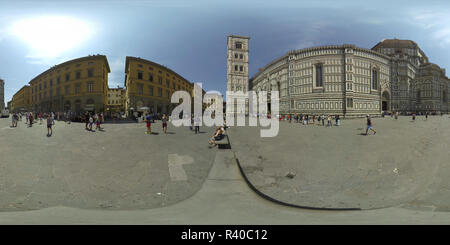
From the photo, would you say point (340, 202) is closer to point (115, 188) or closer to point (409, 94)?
point (115, 188)

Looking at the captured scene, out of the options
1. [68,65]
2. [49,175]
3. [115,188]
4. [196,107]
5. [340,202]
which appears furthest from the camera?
[196,107]

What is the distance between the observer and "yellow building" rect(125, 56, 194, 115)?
535cm

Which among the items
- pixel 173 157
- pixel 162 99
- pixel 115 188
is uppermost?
pixel 162 99

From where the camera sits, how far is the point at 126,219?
9.98 feet

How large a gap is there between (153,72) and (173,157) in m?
2.96

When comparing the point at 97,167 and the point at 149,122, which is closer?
the point at 97,167

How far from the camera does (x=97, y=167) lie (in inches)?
184

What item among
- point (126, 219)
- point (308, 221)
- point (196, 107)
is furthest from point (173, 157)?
point (308, 221)

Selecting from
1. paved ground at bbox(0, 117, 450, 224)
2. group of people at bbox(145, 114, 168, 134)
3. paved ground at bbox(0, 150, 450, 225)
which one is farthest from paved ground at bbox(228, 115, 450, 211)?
group of people at bbox(145, 114, 168, 134)

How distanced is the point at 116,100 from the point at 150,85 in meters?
1.27

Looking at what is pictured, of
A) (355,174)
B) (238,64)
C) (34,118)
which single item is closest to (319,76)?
(238,64)

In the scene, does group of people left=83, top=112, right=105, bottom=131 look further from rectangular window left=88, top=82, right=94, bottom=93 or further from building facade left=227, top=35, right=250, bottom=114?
building facade left=227, top=35, right=250, bottom=114

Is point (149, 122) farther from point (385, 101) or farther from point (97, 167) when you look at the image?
point (385, 101)

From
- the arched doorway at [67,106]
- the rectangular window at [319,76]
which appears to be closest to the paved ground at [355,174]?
the arched doorway at [67,106]
